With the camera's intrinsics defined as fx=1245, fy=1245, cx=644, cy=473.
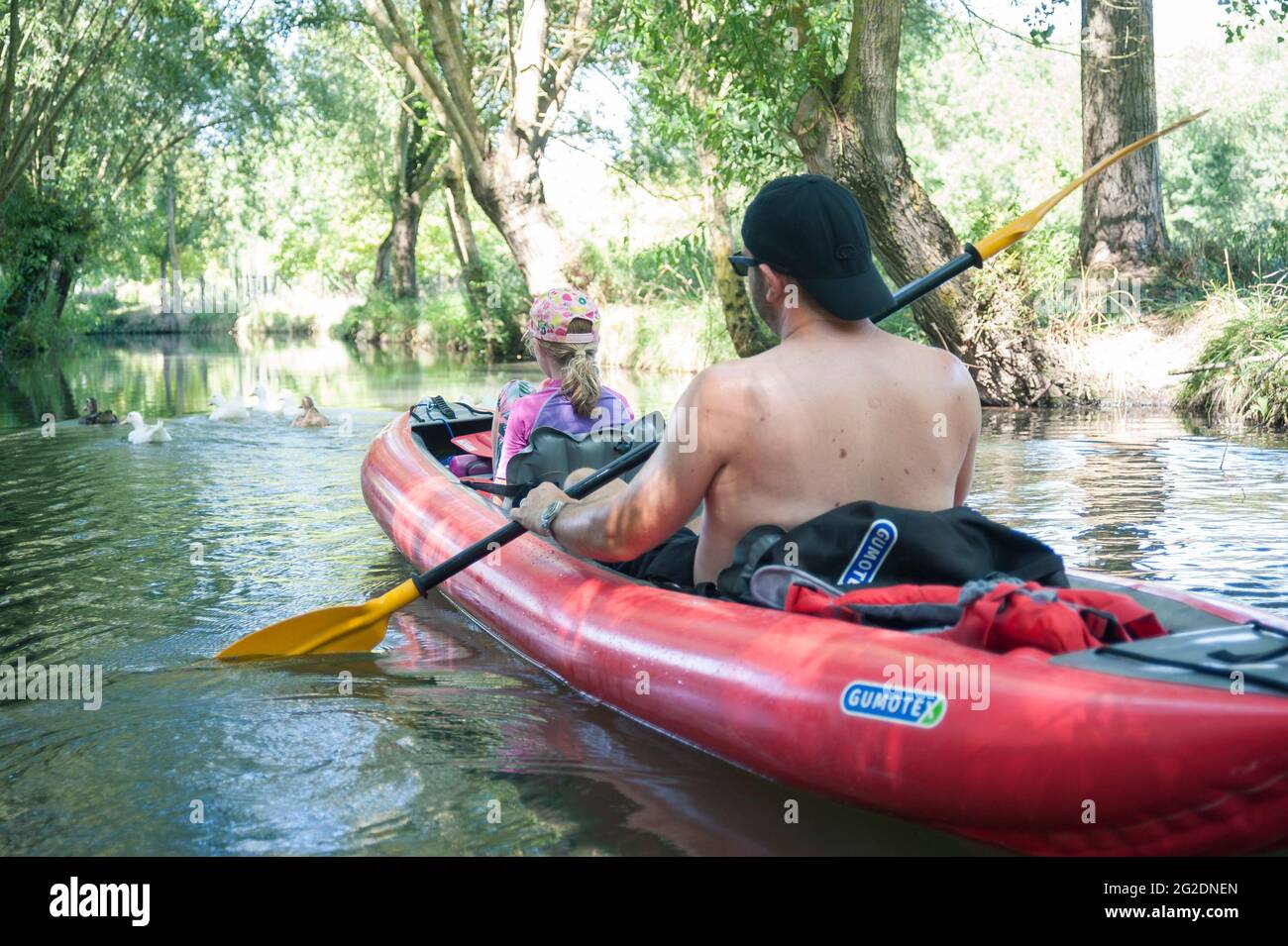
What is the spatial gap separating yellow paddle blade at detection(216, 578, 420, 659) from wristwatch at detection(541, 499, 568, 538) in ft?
2.79

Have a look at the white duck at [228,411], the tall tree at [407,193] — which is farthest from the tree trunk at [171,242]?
the white duck at [228,411]

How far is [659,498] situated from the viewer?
3.34 meters

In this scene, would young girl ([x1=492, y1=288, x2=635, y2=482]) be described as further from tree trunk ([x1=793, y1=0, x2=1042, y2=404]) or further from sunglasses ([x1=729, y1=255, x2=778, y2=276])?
tree trunk ([x1=793, y1=0, x2=1042, y2=404])

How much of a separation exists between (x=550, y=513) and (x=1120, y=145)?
450 inches

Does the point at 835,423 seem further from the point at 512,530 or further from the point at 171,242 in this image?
the point at 171,242

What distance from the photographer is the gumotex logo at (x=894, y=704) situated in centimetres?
269

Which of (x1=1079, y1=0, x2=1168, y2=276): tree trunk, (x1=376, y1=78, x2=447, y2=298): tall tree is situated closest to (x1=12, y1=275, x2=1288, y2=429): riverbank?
(x1=1079, y1=0, x2=1168, y2=276): tree trunk

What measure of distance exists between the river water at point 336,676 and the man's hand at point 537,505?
1.99ft

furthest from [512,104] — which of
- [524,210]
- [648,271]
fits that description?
[648,271]

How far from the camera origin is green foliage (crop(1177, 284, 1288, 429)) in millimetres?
10188

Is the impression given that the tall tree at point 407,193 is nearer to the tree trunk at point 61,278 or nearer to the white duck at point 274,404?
the tree trunk at point 61,278

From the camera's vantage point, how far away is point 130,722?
3.96m
